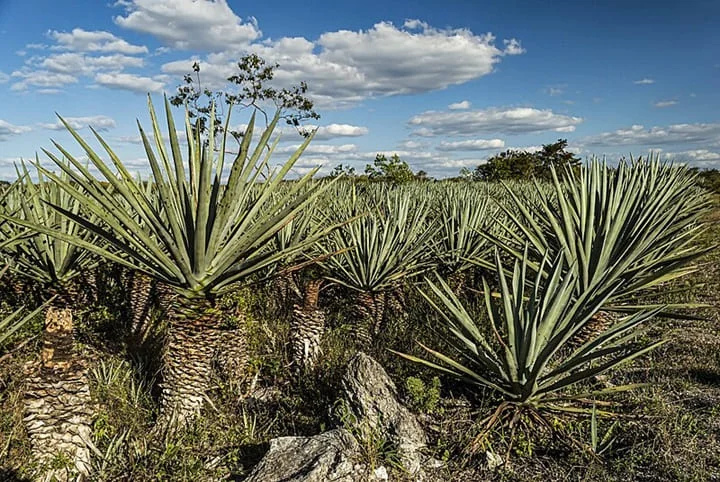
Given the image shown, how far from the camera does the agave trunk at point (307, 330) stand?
4012mm

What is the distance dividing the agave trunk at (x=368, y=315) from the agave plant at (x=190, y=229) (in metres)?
1.64

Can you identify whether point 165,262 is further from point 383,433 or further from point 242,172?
point 383,433

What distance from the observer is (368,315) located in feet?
14.0

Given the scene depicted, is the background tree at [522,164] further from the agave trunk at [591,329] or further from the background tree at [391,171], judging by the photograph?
the agave trunk at [591,329]

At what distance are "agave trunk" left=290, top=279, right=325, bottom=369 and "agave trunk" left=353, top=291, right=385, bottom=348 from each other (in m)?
0.37

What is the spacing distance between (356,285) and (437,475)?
6.31ft

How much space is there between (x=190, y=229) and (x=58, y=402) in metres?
1.19

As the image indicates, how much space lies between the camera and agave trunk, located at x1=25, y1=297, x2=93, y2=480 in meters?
2.64

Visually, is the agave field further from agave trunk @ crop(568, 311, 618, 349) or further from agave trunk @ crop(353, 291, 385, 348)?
agave trunk @ crop(353, 291, 385, 348)

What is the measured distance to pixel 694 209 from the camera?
6.50 meters

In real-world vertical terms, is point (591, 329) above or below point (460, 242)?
below

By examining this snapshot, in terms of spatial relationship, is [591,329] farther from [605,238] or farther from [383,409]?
[383,409]

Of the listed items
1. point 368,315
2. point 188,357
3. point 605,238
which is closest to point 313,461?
point 188,357

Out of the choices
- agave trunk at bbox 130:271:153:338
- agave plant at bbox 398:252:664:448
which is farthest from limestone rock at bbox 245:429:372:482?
agave trunk at bbox 130:271:153:338
